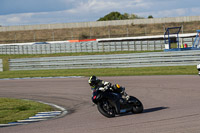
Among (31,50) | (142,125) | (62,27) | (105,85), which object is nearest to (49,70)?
(31,50)

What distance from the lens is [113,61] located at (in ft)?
91.4

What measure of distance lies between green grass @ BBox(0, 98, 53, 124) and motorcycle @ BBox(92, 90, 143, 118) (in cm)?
241

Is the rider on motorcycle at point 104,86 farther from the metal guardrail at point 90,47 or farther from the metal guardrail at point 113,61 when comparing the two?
the metal guardrail at point 90,47

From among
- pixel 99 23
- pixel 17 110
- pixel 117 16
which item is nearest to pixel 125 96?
pixel 17 110

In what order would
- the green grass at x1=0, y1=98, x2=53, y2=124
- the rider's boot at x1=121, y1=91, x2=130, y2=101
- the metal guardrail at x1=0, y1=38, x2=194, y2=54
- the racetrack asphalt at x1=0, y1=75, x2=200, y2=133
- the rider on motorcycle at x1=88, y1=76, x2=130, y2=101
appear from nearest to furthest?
1. the racetrack asphalt at x1=0, y1=75, x2=200, y2=133
2. the rider on motorcycle at x1=88, y1=76, x2=130, y2=101
3. the rider's boot at x1=121, y1=91, x2=130, y2=101
4. the green grass at x1=0, y1=98, x2=53, y2=124
5. the metal guardrail at x1=0, y1=38, x2=194, y2=54

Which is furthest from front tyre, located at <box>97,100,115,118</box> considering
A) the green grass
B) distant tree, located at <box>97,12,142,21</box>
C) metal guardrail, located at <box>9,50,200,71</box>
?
distant tree, located at <box>97,12,142,21</box>

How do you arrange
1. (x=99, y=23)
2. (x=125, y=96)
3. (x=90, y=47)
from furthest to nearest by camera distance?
(x=99, y=23) < (x=90, y=47) < (x=125, y=96)

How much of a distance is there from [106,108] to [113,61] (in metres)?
18.3

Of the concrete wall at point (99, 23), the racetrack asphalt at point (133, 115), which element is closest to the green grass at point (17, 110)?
the racetrack asphalt at point (133, 115)

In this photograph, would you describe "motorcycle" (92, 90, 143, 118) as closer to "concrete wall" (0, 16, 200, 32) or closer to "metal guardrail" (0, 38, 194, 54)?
"metal guardrail" (0, 38, 194, 54)

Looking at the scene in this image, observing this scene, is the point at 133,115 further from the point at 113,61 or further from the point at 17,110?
the point at 113,61

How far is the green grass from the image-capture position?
10.3 metres

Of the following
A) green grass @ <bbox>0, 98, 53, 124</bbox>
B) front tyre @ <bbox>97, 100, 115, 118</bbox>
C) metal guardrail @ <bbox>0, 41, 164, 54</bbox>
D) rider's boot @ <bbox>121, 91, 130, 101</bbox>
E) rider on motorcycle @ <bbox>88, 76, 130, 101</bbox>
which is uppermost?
metal guardrail @ <bbox>0, 41, 164, 54</bbox>

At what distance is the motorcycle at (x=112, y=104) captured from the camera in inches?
377
